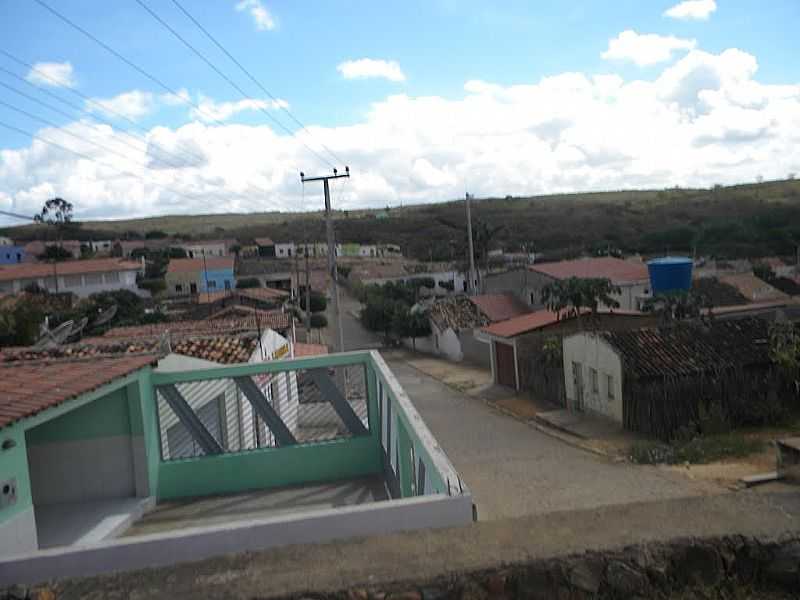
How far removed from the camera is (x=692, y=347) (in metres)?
18.9

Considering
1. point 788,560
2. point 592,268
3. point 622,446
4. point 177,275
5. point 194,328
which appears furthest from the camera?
point 177,275

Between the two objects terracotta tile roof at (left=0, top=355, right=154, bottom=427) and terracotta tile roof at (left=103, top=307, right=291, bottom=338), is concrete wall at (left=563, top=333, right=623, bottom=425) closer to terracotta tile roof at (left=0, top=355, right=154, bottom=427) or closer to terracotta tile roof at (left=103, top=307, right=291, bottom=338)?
terracotta tile roof at (left=103, top=307, right=291, bottom=338)

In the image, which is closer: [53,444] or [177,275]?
[53,444]

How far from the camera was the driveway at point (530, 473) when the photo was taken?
1356cm

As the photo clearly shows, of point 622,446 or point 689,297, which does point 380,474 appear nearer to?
point 622,446

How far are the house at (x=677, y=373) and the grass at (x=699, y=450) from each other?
1.06 metres

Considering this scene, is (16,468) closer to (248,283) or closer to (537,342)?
(537,342)

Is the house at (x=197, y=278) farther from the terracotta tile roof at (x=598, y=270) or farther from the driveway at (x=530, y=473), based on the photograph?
the driveway at (x=530, y=473)

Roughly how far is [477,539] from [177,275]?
59.8 meters

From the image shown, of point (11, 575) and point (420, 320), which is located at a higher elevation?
point (11, 575)

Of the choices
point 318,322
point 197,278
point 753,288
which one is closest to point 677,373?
point 753,288

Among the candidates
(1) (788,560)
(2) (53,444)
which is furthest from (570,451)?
(1) (788,560)

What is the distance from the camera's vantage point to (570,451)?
17797 mm

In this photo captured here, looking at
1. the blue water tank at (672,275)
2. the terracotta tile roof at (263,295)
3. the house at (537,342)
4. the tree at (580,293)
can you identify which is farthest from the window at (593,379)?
the terracotta tile roof at (263,295)
